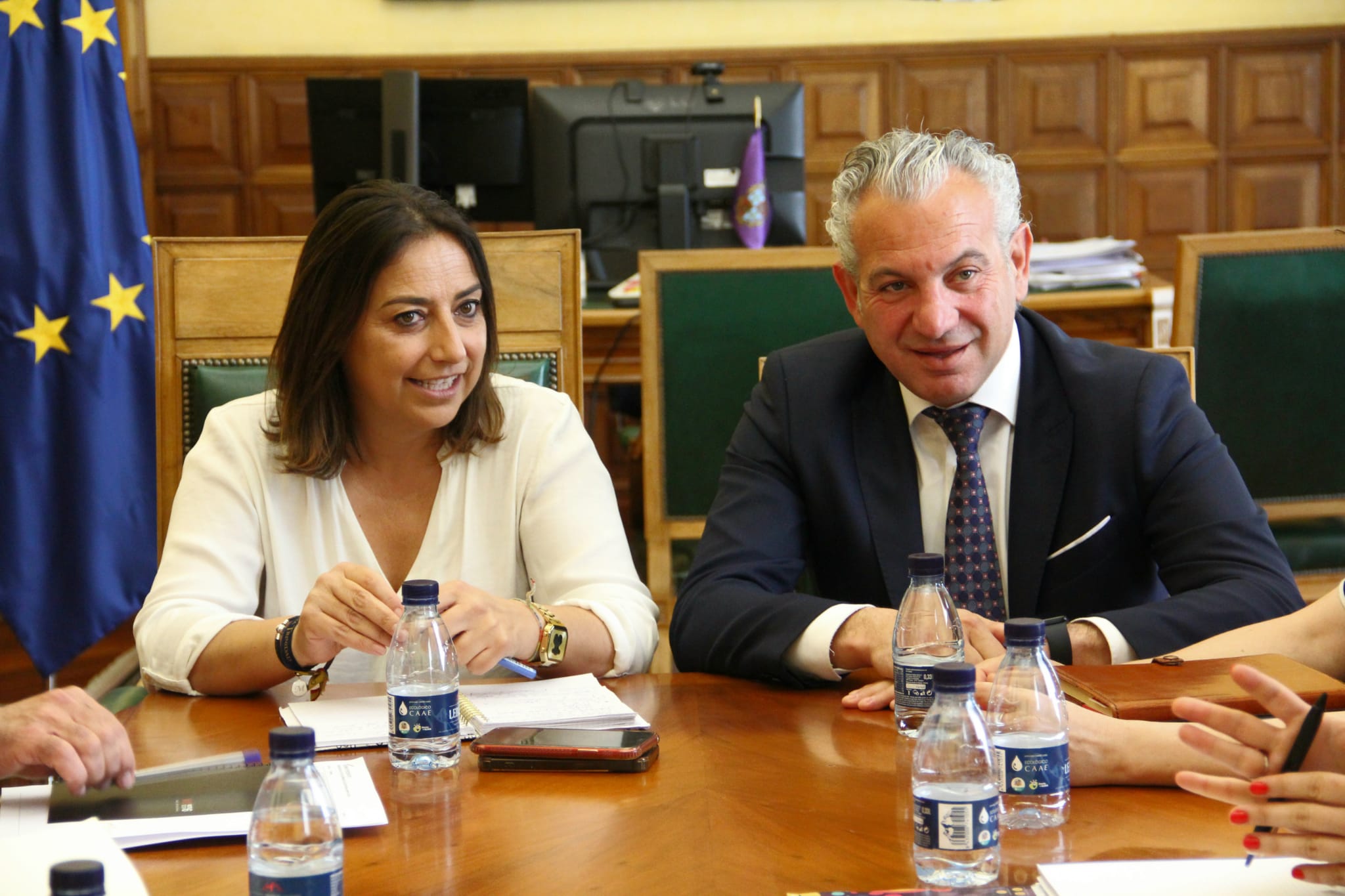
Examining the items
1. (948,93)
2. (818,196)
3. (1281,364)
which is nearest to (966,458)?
(1281,364)

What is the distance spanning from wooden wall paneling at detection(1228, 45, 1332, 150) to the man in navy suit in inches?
148

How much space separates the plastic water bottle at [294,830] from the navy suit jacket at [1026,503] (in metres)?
0.73

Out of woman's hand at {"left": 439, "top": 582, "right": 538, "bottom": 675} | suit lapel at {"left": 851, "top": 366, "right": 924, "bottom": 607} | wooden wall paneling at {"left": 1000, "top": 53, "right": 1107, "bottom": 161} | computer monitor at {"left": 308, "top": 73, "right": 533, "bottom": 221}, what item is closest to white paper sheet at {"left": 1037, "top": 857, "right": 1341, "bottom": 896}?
woman's hand at {"left": 439, "top": 582, "right": 538, "bottom": 675}

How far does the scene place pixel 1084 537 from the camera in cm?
167

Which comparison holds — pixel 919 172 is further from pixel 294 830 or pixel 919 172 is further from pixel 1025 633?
pixel 294 830

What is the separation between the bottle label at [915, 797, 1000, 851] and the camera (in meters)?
0.88

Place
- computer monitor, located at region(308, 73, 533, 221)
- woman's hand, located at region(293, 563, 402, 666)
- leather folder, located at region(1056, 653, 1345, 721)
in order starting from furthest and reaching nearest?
computer monitor, located at region(308, 73, 533, 221) < woman's hand, located at region(293, 563, 402, 666) < leather folder, located at region(1056, 653, 1345, 721)

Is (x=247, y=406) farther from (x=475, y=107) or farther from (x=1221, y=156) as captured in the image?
(x=1221, y=156)

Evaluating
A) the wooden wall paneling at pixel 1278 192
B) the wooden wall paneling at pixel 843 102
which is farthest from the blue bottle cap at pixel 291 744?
the wooden wall paneling at pixel 1278 192

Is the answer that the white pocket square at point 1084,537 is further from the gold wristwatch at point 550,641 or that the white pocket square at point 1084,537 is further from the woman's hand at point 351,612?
the woman's hand at point 351,612

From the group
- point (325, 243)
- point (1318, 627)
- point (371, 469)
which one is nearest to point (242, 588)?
point (371, 469)

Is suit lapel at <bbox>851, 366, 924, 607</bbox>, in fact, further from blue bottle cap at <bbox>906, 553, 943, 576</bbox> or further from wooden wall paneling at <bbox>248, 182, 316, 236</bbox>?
wooden wall paneling at <bbox>248, 182, 316, 236</bbox>

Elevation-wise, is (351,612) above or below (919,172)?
below

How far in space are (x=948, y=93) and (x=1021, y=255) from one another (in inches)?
137
